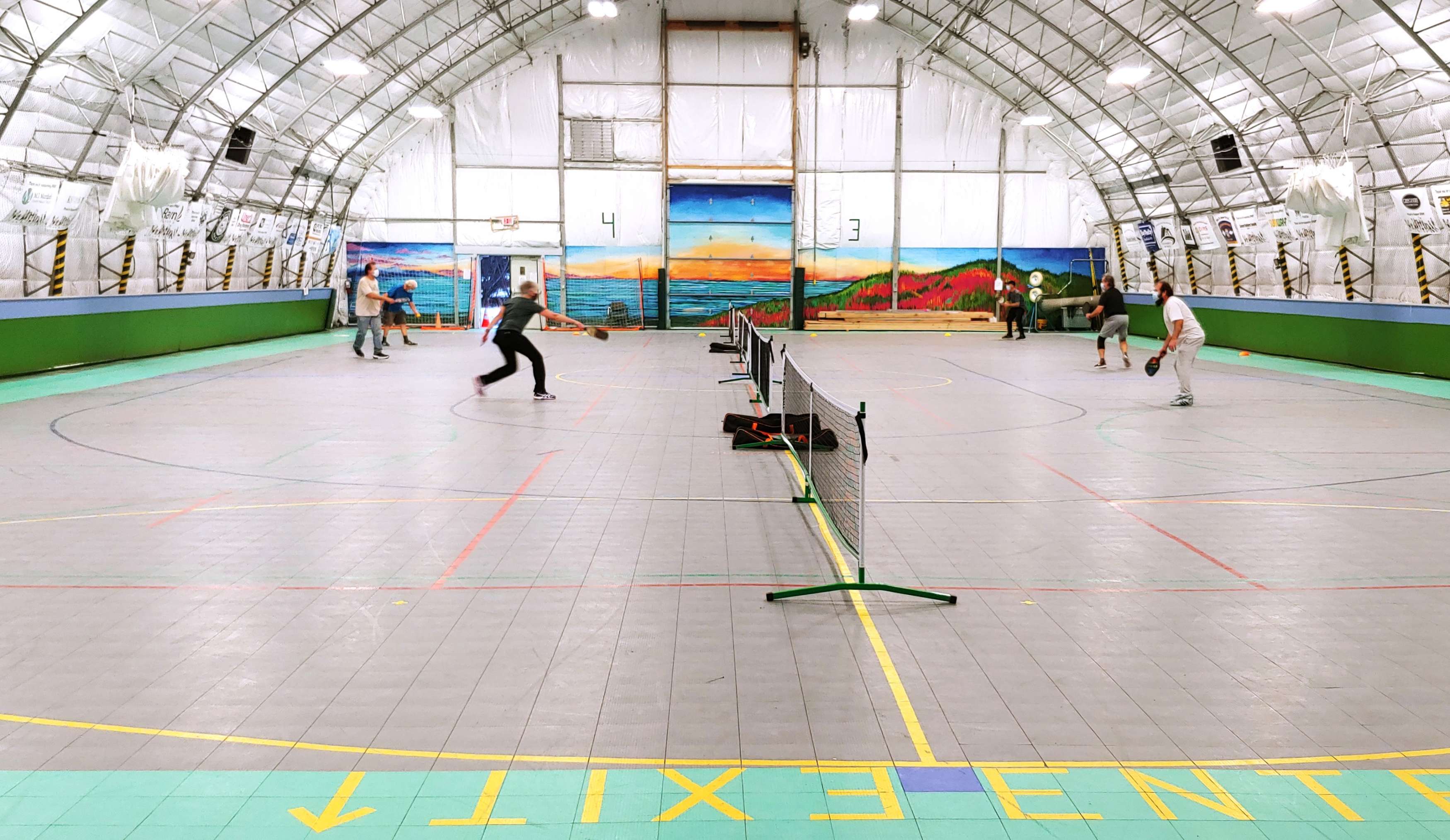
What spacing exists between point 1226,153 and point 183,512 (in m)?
28.3

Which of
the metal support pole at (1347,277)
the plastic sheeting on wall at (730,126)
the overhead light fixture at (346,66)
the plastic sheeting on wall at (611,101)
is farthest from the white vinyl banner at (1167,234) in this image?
the overhead light fixture at (346,66)

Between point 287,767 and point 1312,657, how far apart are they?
17.4 ft

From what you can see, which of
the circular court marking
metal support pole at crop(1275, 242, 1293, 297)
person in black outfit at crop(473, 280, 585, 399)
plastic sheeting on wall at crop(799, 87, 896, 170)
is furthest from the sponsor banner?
person in black outfit at crop(473, 280, 585, 399)

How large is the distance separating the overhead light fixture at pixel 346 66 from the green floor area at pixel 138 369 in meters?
7.02

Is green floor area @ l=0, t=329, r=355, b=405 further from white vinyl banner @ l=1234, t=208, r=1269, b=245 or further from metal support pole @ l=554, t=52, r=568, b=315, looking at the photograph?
white vinyl banner @ l=1234, t=208, r=1269, b=245

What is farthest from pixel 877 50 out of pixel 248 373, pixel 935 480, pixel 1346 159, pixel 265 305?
pixel 935 480

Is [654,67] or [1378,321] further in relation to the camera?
[654,67]

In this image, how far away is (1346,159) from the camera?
72.9 ft

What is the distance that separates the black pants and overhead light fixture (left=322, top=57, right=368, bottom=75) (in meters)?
12.2

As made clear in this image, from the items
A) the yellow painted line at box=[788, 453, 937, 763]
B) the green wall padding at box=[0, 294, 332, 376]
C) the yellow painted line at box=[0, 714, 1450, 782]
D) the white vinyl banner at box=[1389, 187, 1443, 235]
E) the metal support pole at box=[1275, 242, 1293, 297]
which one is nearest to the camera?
the yellow painted line at box=[0, 714, 1450, 782]

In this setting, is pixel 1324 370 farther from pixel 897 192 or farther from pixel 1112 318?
pixel 897 192

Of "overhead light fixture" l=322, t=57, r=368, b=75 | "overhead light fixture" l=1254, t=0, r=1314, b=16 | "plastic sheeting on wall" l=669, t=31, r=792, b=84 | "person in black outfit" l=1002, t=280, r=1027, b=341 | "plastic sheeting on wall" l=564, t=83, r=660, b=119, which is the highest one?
"plastic sheeting on wall" l=669, t=31, r=792, b=84

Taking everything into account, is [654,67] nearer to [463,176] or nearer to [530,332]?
[463,176]

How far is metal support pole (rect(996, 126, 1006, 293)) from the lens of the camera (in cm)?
3759
